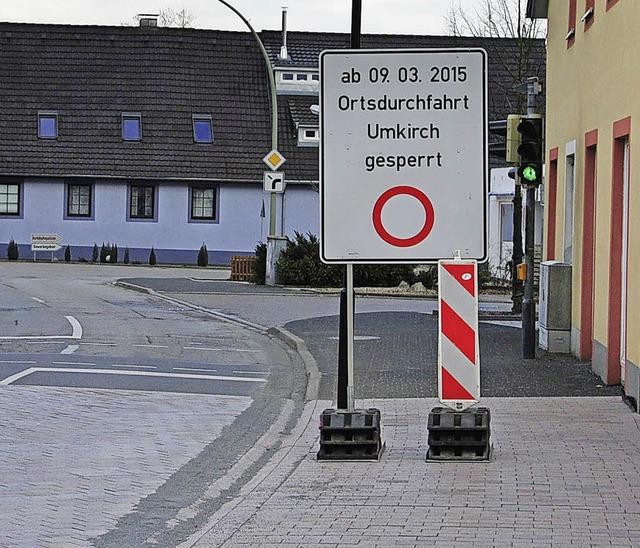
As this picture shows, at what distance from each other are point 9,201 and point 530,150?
1568 inches

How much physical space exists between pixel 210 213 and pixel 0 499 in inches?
1798

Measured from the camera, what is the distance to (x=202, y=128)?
177 ft

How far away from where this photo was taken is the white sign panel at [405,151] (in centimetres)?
976

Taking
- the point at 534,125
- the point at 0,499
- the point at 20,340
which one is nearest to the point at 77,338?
the point at 20,340

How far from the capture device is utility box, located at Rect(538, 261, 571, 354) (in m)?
17.4

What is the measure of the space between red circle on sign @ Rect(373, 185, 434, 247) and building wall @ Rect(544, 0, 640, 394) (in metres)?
3.31

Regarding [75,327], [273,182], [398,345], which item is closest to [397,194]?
[398,345]

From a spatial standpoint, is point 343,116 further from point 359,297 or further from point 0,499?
point 359,297

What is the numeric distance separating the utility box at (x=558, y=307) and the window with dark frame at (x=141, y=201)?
37.5 m

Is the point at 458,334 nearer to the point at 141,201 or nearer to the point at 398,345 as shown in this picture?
the point at 398,345

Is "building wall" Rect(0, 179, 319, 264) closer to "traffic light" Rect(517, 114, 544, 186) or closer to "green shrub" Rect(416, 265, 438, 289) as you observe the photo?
"green shrub" Rect(416, 265, 438, 289)

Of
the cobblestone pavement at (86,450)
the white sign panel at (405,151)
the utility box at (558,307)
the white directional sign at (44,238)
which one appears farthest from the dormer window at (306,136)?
the white sign panel at (405,151)

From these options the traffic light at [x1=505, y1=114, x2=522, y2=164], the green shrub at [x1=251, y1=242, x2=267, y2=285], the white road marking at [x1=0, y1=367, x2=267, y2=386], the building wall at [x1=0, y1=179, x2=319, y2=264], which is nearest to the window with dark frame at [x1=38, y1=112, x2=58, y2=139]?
the building wall at [x1=0, y1=179, x2=319, y2=264]

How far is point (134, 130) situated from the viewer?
53688mm
